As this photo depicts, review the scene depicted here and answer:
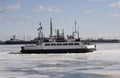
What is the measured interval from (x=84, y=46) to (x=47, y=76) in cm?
4280

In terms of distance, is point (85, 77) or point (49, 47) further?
point (49, 47)

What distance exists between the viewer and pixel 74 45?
6700cm

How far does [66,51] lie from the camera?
6562 cm

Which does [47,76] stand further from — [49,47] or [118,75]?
[49,47]

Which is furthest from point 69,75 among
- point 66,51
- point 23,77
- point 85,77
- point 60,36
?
point 60,36

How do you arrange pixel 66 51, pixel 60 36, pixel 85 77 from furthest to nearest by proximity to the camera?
pixel 60 36, pixel 66 51, pixel 85 77

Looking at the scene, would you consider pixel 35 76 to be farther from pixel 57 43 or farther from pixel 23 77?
pixel 57 43

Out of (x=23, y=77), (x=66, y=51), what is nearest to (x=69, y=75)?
(x=23, y=77)

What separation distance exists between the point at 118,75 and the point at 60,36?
170 feet

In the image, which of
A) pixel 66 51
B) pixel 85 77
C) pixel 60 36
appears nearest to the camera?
pixel 85 77

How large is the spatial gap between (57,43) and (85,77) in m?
44.0

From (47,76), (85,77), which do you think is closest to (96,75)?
(85,77)

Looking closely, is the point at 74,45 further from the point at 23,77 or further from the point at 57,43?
the point at 23,77

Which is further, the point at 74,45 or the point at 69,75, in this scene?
the point at 74,45
